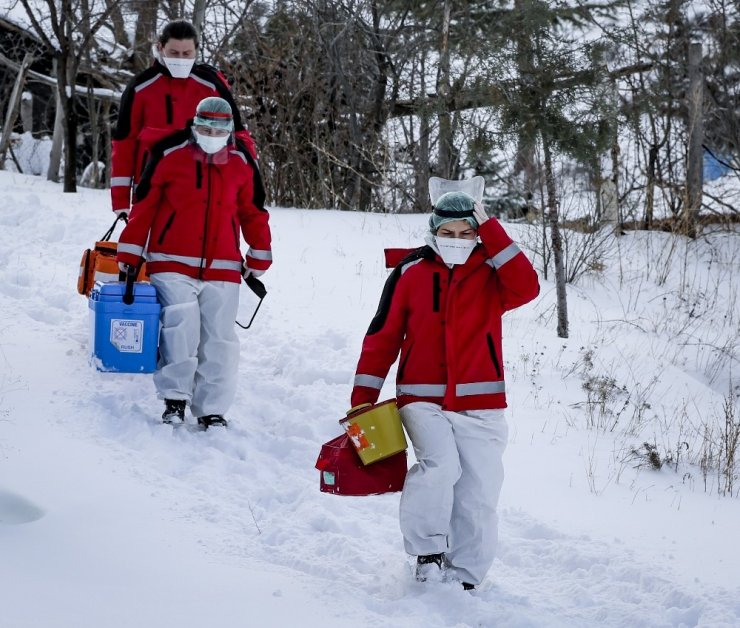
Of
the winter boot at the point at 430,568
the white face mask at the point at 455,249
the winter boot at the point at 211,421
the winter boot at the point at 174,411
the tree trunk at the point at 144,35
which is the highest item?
the tree trunk at the point at 144,35

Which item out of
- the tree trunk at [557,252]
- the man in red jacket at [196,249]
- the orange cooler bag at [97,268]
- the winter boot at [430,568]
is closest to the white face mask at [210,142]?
the man in red jacket at [196,249]

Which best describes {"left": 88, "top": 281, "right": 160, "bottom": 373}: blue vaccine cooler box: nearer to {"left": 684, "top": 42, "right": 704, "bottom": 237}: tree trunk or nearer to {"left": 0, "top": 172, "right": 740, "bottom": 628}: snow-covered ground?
{"left": 0, "top": 172, "right": 740, "bottom": 628}: snow-covered ground

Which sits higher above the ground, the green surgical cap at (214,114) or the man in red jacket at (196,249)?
the green surgical cap at (214,114)

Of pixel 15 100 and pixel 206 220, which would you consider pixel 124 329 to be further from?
pixel 15 100

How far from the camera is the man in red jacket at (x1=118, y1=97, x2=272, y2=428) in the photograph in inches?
205

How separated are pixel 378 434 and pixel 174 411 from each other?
2.11 m

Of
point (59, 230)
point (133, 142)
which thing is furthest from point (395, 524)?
point (59, 230)

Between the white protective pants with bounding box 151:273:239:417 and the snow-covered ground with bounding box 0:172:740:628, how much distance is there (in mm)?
245

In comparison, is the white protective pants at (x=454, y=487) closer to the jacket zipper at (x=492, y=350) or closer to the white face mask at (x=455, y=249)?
the jacket zipper at (x=492, y=350)

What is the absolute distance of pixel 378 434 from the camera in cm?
354

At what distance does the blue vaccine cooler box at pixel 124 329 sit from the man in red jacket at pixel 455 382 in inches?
75.3

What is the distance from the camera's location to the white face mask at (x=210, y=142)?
16.9ft

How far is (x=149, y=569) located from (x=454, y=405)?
4.23 ft

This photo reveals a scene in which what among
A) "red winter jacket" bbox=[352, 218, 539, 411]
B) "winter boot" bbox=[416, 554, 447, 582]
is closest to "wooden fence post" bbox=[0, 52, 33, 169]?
"red winter jacket" bbox=[352, 218, 539, 411]
